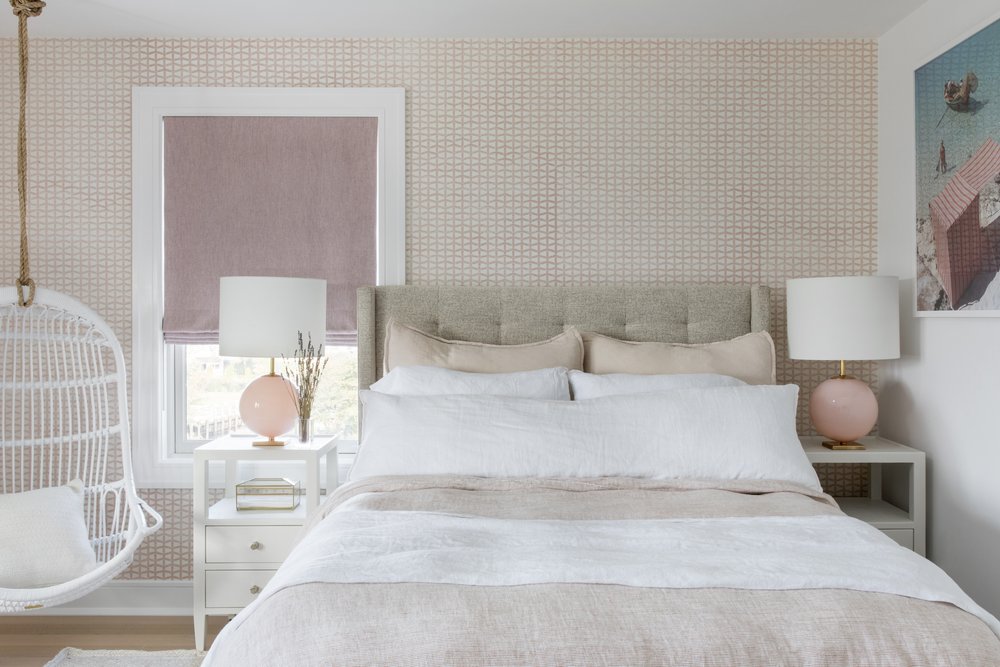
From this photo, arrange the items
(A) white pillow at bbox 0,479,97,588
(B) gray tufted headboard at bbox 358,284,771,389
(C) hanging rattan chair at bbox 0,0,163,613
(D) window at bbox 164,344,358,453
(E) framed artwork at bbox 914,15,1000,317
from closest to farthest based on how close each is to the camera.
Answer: (A) white pillow at bbox 0,479,97,588
(E) framed artwork at bbox 914,15,1000,317
(C) hanging rattan chair at bbox 0,0,163,613
(B) gray tufted headboard at bbox 358,284,771,389
(D) window at bbox 164,344,358,453

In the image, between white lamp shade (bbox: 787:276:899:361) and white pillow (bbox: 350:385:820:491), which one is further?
white lamp shade (bbox: 787:276:899:361)

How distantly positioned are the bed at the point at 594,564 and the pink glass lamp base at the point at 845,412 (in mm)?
590

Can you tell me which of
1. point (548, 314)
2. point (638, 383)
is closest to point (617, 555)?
point (638, 383)

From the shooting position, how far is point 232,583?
9.72 feet

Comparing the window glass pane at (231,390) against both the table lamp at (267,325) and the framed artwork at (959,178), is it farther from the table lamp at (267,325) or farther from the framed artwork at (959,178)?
the framed artwork at (959,178)

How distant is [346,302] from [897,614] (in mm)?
2509

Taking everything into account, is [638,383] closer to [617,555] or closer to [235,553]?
[617,555]

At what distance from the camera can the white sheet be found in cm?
156

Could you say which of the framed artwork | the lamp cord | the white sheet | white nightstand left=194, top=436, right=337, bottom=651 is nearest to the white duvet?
the white sheet

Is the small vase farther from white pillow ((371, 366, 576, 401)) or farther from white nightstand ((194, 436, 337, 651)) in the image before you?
white pillow ((371, 366, 576, 401))

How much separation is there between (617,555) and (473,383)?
123 centimetres

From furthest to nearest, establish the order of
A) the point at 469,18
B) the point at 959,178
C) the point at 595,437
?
the point at 469,18 → the point at 959,178 → the point at 595,437

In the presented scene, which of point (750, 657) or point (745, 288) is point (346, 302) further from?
point (750, 657)

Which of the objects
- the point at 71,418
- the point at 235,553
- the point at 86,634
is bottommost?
the point at 86,634
